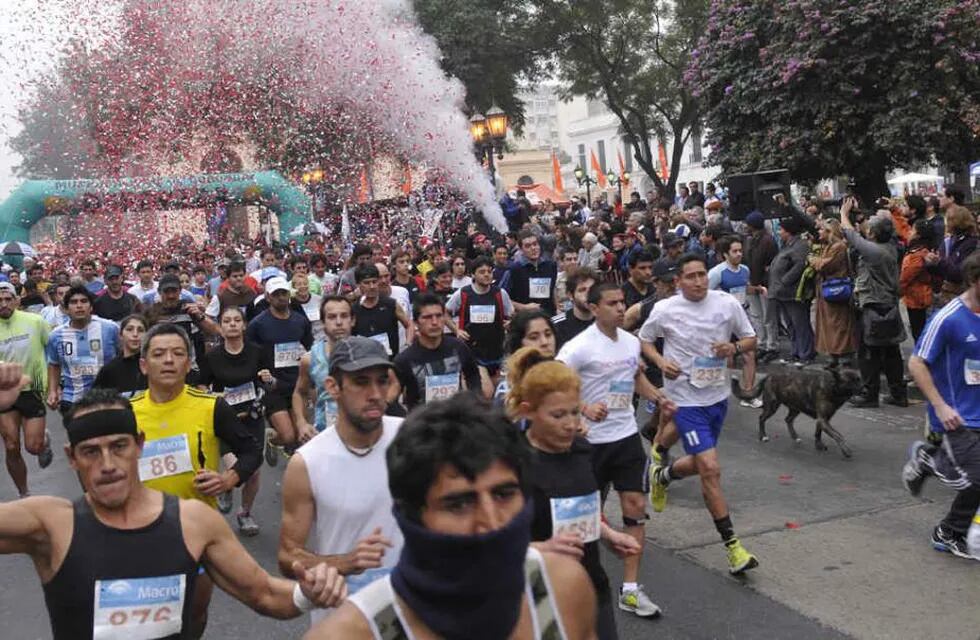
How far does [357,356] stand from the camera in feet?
12.9

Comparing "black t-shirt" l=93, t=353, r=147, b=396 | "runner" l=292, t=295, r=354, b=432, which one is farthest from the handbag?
"black t-shirt" l=93, t=353, r=147, b=396

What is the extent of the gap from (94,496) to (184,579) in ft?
1.20

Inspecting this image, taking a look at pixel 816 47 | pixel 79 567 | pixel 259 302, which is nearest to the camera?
pixel 79 567

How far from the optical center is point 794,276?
12.5m

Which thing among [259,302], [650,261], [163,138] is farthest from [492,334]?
[163,138]

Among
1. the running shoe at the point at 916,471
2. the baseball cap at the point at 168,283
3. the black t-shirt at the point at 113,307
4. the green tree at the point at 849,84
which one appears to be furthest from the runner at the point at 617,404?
the green tree at the point at 849,84

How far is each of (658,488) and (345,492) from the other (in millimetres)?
3781

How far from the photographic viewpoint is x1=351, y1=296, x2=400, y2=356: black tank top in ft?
29.8

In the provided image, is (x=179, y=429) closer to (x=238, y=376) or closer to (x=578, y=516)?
(x=578, y=516)

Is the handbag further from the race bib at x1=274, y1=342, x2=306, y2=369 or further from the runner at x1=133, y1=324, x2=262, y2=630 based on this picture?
the runner at x1=133, y1=324, x2=262, y2=630

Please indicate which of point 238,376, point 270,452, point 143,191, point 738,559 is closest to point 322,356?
point 238,376

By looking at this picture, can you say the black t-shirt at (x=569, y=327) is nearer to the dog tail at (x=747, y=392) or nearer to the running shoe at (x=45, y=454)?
the dog tail at (x=747, y=392)

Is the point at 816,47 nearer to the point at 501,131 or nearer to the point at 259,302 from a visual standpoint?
the point at 501,131

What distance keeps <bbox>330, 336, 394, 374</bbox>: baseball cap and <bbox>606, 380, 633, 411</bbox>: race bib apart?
2.02 meters
